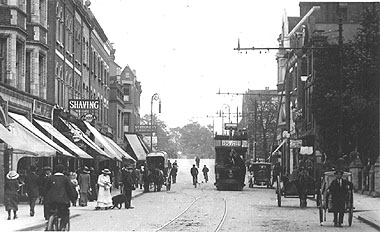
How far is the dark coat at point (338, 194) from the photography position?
21094 millimetres

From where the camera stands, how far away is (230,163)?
50.4 metres

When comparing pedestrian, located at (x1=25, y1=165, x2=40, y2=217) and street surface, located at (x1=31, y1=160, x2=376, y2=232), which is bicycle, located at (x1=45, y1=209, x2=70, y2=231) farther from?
pedestrian, located at (x1=25, y1=165, x2=40, y2=217)

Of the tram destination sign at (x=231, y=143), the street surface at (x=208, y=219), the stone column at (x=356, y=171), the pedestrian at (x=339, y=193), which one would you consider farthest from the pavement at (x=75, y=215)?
the tram destination sign at (x=231, y=143)

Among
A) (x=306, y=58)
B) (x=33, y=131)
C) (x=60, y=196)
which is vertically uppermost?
(x=306, y=58)

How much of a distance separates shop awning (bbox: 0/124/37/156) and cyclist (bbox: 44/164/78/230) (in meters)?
8.64

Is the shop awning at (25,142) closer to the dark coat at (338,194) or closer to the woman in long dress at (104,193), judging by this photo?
the woman in long dress at (104,193)

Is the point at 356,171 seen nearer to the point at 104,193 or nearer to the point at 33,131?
the point at 104,193

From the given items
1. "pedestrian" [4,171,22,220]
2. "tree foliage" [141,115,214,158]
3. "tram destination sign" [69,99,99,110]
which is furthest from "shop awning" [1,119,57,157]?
"tree foliage" [141,115,214,158]

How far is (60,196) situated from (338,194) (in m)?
8.95

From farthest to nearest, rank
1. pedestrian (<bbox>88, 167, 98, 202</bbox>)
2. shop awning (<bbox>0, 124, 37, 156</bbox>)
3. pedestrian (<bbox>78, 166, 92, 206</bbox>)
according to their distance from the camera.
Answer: pedestrian (<bbox>88, 167, 98, 202</bbox>) < pedestrian (<bbox>78, 166, 92, 206</bbox>) < shop awning (<bbox>0, 124, 37, 156</bbox>)

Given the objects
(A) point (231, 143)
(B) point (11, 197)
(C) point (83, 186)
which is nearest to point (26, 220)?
(B) point (11, 197)

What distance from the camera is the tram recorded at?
50.2 meters

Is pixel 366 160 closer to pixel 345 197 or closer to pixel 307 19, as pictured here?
pixel 345 197

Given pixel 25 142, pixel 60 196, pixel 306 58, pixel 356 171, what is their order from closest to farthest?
1. pixel 60 196
2. pixel 25 142
3. pixel 356 171
4. pixel 306 58
